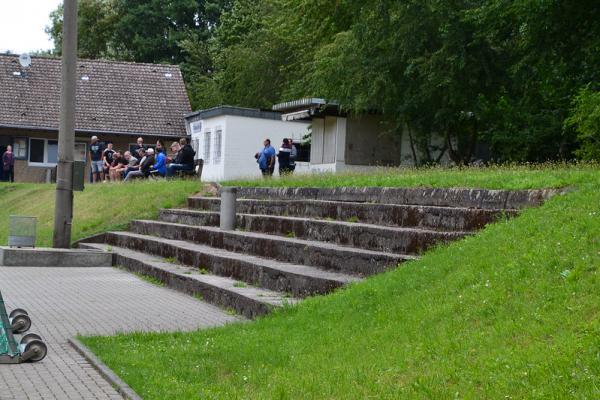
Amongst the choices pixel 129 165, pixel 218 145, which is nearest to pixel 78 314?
pixel 129 165

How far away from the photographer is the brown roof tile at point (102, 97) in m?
52.6

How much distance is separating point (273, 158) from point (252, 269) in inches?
665

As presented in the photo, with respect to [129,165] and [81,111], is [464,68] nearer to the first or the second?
[129,165]

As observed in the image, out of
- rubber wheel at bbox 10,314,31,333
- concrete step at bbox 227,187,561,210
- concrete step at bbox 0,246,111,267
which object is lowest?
concrete step at bbox 0,246,111,267

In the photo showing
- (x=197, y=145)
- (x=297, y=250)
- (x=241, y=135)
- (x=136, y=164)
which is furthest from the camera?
(x=197, y=145)

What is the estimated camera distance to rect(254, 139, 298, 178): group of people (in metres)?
30.4

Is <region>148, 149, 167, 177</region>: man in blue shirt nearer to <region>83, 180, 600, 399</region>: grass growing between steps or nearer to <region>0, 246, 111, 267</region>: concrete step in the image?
<region>0, 246, 111, 267</region>: concrete step

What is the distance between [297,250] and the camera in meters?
14.0

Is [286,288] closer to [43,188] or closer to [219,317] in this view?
[219,317]

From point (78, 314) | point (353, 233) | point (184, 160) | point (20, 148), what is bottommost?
point (78, 314)

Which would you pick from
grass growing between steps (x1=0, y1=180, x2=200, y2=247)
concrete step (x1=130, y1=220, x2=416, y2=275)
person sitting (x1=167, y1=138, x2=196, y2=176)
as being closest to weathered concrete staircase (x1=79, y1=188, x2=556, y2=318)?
concrete step (x1=130, y1=220, x2=416, y2=275)

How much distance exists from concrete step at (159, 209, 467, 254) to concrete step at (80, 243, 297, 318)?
141 centimetres

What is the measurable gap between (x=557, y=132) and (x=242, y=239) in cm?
1088

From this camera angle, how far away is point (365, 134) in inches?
1379
